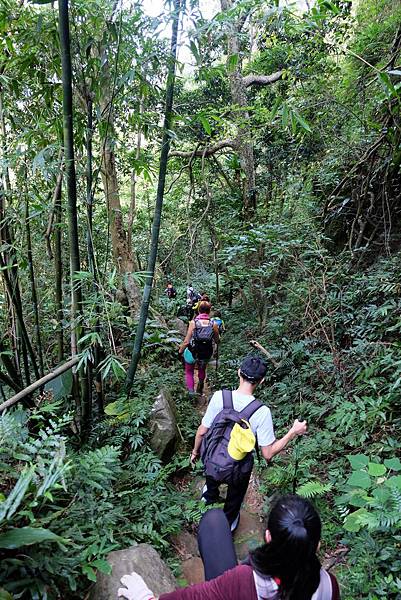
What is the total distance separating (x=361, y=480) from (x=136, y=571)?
1.75 meters

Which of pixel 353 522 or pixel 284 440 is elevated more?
pixel 284 440

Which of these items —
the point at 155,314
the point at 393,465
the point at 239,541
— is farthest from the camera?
the point at 155,314

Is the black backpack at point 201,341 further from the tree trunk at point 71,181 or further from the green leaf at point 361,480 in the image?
the green leaf at point 361,480

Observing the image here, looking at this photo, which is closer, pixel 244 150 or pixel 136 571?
pixel 136 571

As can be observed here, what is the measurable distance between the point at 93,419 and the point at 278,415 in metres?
2.45

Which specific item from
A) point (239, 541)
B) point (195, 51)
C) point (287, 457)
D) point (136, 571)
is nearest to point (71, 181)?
point (195, 51)

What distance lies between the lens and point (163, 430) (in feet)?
13.1

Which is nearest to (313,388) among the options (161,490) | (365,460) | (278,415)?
(278,415)

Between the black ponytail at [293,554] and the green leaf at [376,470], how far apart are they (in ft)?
5.64

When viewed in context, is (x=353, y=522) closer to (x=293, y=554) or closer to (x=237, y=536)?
(x=237, y=536)

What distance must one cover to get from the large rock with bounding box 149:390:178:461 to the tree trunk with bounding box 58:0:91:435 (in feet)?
2.79

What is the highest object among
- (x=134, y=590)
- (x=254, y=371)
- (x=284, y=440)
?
(x=254, y=371)

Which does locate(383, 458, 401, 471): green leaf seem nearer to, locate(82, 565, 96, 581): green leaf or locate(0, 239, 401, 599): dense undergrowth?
locate(0, 239, 401, 599): dense undergrowth

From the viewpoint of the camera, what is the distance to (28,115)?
355 centimetres
